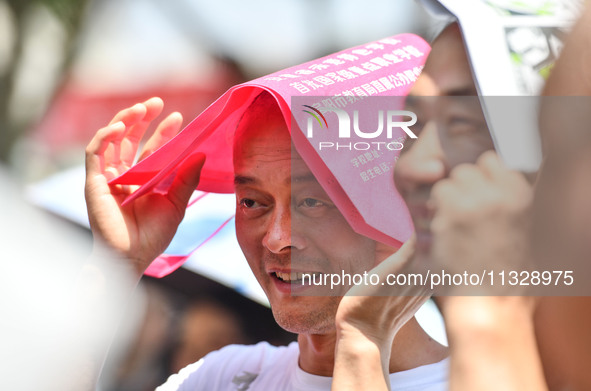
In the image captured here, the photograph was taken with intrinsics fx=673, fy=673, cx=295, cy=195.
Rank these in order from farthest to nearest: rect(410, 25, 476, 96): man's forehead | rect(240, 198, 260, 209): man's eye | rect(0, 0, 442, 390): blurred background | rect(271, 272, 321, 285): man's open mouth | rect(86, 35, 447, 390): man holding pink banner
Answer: rect(0, 0, 442, 390): blurred background, rect(240, 198, 260, 209): man's eye, rect(271, 272, 321, 285): man's open mouth, rect(86, 35, 447, 390): man holding pink banner, rect(410, 25, 476, 96): man's forehead

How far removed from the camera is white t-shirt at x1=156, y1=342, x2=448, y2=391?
1.56 m

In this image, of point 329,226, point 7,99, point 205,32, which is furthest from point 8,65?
point 329,226

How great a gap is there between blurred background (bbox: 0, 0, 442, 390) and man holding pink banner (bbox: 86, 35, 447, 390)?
901mm

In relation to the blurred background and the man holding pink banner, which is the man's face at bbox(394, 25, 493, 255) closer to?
the man holding pink banner

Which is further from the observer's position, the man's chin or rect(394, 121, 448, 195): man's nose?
the man's chin

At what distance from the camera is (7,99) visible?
4797mm

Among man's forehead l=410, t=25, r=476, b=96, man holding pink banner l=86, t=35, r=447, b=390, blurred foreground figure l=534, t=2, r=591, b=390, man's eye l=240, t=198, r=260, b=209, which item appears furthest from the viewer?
man's eye l=240, t=198, r=260, b=209

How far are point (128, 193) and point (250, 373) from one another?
21.5 inches

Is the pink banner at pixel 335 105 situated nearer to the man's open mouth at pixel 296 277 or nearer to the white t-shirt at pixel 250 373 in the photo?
the man's open mouth at pixel 296 277

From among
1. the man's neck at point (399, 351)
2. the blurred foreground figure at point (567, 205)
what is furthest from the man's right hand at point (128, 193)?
the blurred foreground figure at point (567, 205)

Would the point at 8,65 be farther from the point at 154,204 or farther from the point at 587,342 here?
the point at 587,342

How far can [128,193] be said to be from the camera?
1645mm

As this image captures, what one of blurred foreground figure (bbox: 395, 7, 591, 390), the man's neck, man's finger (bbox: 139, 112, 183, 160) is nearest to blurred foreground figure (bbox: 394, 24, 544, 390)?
blurred foreground figure (bbox: 395, 7, 591, 390)

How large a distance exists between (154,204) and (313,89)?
0.61 m
